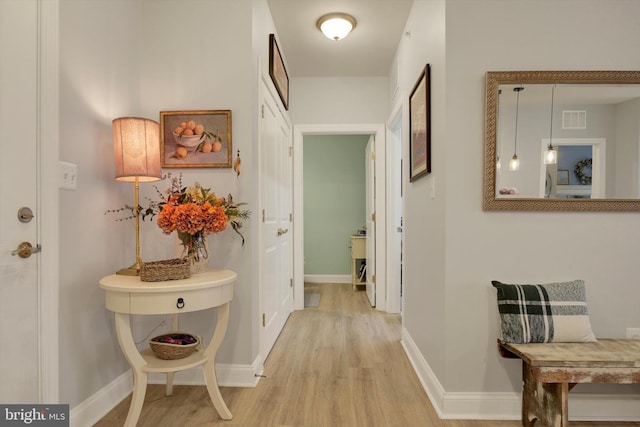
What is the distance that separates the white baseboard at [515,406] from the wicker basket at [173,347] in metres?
1.33

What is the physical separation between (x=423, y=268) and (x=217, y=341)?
129 centimetres

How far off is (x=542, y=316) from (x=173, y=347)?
1.79 m

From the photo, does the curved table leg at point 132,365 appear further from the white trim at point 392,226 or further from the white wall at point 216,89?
the white trim at point 392,226

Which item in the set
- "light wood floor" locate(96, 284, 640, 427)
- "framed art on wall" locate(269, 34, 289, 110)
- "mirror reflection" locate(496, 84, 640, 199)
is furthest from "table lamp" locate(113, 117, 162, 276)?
"mirror reflection" locate(496, 84, 640, 199)

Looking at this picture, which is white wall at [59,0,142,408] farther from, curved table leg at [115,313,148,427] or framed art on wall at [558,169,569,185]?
framed art on wall at [558,169,569,185]

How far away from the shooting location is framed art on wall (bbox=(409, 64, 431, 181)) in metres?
2.00

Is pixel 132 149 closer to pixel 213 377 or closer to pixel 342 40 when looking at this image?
pixel 213 377

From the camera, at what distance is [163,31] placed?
6.95 ft

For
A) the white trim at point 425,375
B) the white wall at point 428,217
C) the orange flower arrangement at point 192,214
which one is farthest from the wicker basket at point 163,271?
the white trim at point 425,375

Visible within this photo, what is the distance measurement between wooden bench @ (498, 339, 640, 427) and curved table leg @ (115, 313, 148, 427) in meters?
1.73

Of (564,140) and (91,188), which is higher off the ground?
(564,140)

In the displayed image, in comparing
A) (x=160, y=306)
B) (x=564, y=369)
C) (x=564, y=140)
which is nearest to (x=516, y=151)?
(x=564, y=140)

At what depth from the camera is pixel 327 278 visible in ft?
17.5

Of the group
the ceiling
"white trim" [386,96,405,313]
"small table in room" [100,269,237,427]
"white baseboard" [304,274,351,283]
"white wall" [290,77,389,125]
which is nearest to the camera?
"small table in room" [100,269,237,427]
